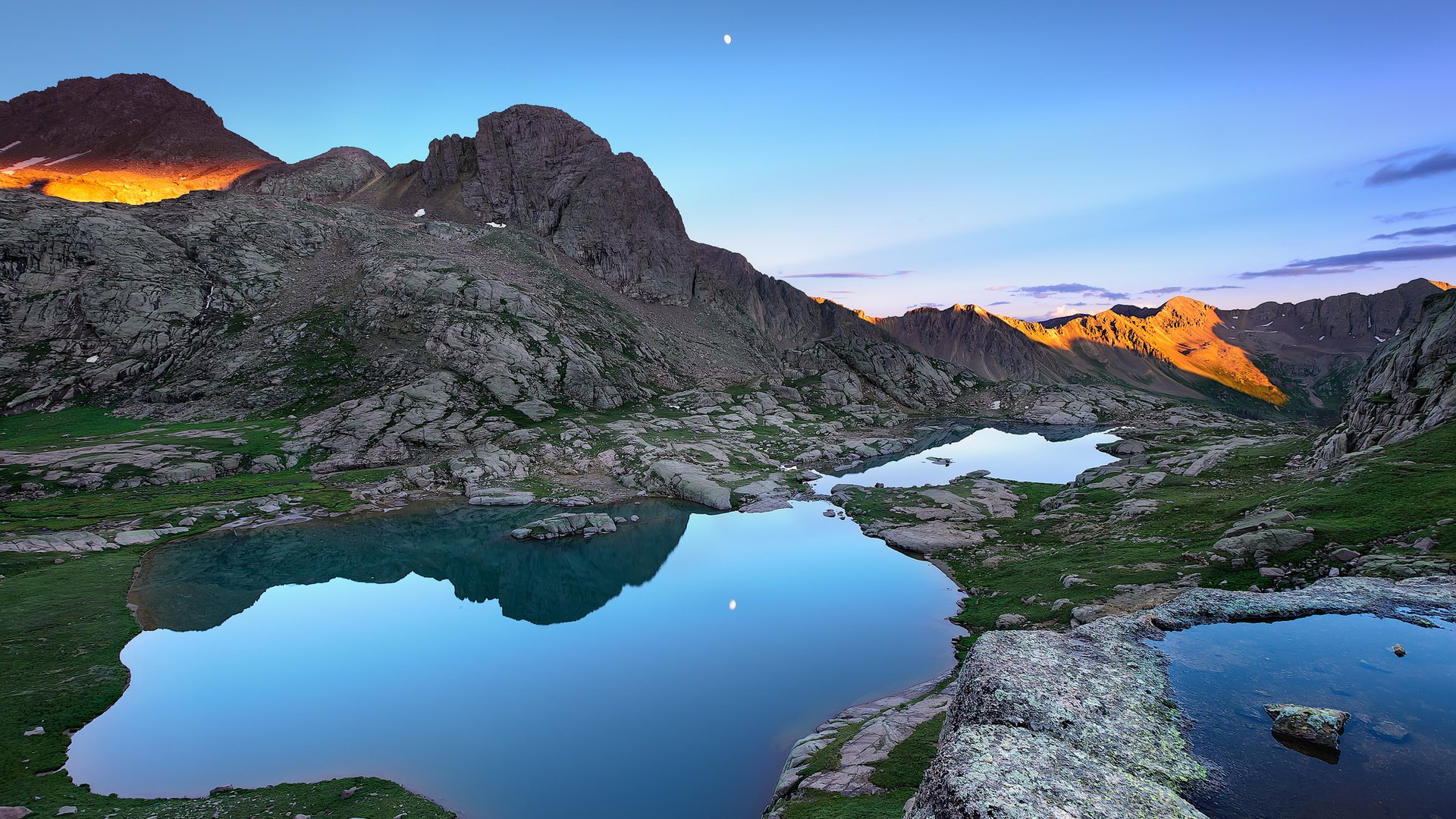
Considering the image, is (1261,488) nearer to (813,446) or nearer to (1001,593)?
(1001,593)

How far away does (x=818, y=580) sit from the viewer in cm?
5291

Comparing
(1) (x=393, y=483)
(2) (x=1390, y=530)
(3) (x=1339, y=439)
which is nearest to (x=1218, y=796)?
(2) (x=1390, y=530)

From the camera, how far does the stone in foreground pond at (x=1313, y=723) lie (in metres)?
18.6

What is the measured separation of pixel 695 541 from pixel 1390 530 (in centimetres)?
5724

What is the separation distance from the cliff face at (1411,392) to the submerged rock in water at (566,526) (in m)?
80.5

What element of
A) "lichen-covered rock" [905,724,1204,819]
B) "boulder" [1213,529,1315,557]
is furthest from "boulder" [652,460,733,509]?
"lichen-covered rock" [905,724,1204,819]

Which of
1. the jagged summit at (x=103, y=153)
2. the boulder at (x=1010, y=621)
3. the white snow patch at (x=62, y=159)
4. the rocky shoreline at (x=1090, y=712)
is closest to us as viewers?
the rocky shoreline at (x=1090, y=712)

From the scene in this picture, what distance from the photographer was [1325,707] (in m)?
20.8

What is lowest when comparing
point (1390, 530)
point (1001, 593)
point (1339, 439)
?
point (1001, 593)

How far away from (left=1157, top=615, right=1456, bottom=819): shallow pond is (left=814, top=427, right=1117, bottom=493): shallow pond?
63.2 metres

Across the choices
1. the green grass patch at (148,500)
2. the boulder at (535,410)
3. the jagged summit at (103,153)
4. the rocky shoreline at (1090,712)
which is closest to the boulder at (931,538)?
the rocky shoreline at (1090,712)

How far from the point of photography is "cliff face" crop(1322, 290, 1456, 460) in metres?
49.4

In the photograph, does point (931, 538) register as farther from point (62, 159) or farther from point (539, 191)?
point (62, 159)

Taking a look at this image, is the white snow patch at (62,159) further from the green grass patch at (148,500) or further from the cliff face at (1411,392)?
the cliff face at (1411,392)
